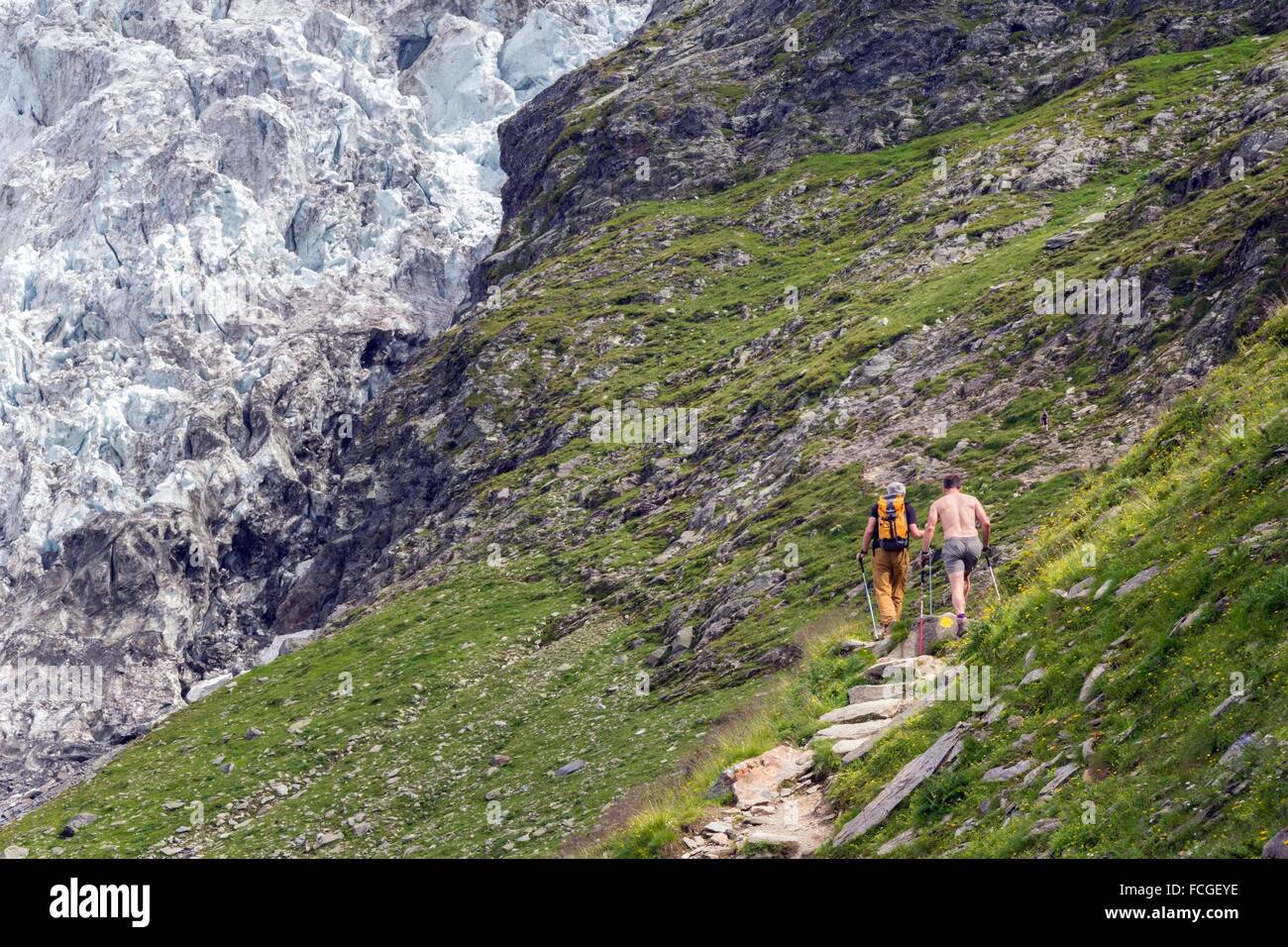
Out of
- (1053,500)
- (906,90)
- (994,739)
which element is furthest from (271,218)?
(994,739)

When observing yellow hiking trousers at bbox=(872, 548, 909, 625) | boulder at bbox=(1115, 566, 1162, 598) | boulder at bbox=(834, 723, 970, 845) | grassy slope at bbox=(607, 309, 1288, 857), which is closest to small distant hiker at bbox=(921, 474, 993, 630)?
yellow hiking trousers at bbox=(872, 548, 909, 625)

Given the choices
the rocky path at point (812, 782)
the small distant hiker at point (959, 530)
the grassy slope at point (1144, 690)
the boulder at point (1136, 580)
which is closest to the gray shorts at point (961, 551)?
the small distant hiker at point (959, 530)

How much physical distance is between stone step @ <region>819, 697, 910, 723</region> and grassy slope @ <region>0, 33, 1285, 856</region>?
91cm

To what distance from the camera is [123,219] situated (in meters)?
188

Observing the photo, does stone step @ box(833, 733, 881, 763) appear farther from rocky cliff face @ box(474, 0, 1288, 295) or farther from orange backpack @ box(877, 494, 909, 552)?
rocky cliff face @ box(474, 0, 1288, 295)

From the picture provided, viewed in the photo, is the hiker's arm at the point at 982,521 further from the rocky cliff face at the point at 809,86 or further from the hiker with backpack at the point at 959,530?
the rocky cliff face at the point at 809,86

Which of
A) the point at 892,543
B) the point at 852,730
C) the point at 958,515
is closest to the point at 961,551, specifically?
the point at 958,515

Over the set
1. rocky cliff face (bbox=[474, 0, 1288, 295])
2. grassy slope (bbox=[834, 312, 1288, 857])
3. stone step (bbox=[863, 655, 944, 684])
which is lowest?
stone step (bbox=[863, 655, 944, 684])

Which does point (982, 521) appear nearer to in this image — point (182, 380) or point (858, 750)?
point (858, 750)

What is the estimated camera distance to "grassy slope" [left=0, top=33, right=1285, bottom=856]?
120 feet

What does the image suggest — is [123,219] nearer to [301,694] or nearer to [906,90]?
[906,90]

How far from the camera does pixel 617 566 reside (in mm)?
54844

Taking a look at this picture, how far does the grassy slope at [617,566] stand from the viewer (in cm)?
3644

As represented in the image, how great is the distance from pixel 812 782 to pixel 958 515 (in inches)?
287
